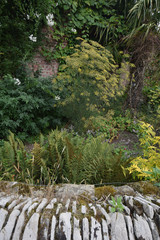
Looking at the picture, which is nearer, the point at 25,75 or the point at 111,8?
the point at 25,75

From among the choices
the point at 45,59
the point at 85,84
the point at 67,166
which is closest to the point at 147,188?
the point at 67,166

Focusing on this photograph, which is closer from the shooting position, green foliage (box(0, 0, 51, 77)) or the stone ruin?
the stone ruin

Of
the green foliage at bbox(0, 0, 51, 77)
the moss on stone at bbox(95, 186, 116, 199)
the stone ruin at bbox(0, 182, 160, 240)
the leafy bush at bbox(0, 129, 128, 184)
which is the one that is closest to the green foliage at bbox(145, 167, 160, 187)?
the stone ruin at bbox(0, 182, 160, 240)

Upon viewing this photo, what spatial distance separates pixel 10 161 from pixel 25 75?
3.37 meters

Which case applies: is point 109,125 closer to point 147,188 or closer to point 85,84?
point 85,84

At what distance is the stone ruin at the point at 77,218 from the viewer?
36.0 inches

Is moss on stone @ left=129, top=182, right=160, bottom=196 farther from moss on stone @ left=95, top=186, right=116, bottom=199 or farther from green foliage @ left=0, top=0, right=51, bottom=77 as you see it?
green foliage @ left=0, top=0, right=51, bottom=77

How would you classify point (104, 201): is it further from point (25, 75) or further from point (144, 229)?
point (25, 75)

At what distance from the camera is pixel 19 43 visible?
493 cm

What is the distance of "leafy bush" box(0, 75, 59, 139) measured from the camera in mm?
3400

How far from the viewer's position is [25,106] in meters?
3.60

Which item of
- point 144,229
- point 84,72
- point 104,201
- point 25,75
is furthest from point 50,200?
point 25,75

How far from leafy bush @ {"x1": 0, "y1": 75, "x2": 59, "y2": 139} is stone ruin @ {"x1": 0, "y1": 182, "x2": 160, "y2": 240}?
2539 millimetres

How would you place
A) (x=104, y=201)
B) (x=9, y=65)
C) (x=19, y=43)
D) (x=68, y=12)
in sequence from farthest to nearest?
1. (x=68, y=12)
2. (x=19, y=43)
3. (x=9, y=65)
4. (x=104, y=201)
